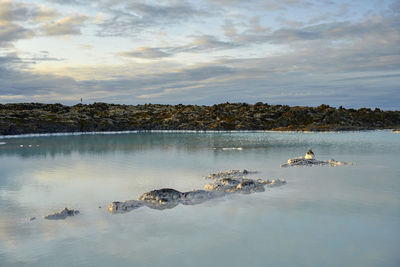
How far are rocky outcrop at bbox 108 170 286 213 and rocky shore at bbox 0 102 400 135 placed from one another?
10017 cm

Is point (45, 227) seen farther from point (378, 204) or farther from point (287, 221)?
point (378, 204)

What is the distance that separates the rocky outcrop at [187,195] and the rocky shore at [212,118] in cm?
10017

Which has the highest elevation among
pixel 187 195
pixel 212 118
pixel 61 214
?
pixel 212 118

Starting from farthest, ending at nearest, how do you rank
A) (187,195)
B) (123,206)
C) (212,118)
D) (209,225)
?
(212,118) → (187,195) → (123,206) → (209,225)

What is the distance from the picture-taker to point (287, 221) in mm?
15297

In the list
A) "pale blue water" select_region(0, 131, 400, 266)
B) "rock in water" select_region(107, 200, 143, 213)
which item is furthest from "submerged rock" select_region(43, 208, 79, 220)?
"rock in water" select_region(107, 200, 143, 213)

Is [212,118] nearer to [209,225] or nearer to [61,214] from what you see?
[61,214]

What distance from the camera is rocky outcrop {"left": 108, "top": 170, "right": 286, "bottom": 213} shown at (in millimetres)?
17906

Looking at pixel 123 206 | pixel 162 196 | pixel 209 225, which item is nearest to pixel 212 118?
pixel 162 196

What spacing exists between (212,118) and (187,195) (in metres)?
134

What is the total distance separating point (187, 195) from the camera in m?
19.6

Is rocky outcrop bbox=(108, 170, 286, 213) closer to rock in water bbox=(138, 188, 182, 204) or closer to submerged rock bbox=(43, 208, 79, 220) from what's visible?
rock in water bbox=(138, 188, 182, 204)

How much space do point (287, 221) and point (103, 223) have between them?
795 cm

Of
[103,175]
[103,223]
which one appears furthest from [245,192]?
[103,175]
